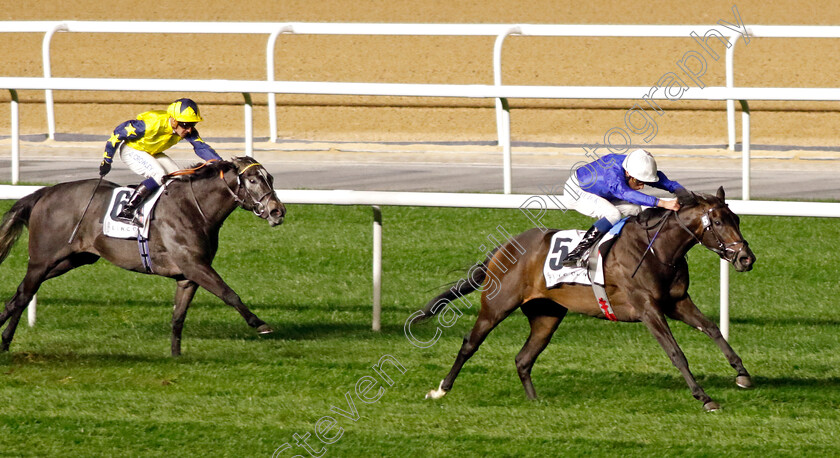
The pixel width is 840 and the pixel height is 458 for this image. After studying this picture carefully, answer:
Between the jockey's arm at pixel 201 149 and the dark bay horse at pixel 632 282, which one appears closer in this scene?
the dark bay horse at pixel 632 282

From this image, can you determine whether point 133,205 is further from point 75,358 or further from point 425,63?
point 425,63

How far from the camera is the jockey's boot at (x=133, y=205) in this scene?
6988 mm

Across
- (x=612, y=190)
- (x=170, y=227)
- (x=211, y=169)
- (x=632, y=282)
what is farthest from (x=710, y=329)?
(x=170, y=227)

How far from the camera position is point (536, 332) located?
6195 millimetres

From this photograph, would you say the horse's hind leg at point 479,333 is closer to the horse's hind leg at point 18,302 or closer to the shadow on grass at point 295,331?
the shadow on grass at point 295,331

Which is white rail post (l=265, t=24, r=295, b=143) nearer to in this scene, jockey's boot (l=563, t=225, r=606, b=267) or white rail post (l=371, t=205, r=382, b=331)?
white rail post (l=371, t=205, r=382, b=331)

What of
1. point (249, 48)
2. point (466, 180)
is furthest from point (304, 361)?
point (249, 48)

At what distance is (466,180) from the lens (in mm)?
11812

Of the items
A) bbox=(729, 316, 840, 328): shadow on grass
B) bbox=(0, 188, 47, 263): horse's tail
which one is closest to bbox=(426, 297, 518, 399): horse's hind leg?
bbox=(729, 316, 840, 328): shadow on grass

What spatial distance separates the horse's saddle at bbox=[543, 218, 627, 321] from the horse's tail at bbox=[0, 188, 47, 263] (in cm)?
308

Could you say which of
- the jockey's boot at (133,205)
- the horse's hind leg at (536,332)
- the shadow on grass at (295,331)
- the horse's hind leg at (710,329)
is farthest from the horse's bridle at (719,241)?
the jockey's boot at (133,205)

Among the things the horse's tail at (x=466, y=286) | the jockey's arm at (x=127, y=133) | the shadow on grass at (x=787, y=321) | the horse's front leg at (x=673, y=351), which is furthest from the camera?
the shadow on grass at (x=787, y=321)

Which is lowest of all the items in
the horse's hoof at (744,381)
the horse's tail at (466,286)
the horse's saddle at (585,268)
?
the horse's hoof at (744,381)

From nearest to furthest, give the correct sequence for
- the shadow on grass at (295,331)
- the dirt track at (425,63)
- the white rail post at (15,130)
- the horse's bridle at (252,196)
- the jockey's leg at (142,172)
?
the horse's bridle at (252,196) < the jockey's leg at (142,172) < the shadow on grass at (295,331) < the white rail post at (15,130) < the dirt track at (425,63)
